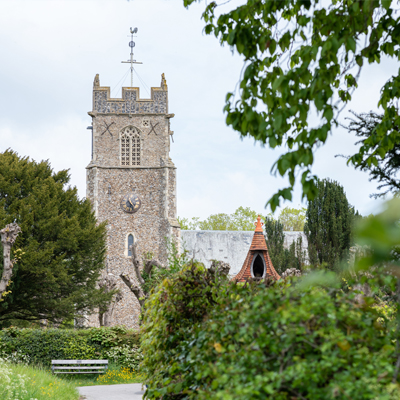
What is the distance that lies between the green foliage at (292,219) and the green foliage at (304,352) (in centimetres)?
4413

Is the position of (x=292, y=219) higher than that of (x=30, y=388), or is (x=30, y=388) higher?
(x=292, y=219)

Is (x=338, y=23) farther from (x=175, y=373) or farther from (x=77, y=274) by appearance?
(x=77, y=274)

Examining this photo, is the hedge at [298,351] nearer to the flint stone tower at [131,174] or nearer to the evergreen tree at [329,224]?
the evergreen tree at [329,224]

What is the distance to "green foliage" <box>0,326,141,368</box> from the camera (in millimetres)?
13523

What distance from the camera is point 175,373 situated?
3.72 metres

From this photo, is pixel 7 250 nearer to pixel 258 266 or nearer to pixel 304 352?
pixel 258 266

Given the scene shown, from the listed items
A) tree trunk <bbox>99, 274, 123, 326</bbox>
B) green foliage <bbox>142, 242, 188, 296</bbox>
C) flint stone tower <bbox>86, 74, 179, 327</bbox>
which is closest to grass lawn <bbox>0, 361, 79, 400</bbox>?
green foliage <bbox>142, 242, 188, 296</bbox>

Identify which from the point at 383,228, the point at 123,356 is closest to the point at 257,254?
the point at 123,356

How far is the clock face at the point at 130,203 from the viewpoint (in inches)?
1214

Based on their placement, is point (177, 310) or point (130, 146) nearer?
point (177, 310)

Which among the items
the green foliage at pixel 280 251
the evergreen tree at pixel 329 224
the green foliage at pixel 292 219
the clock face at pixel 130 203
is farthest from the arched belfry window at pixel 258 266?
the green foliage at pixel 292 219

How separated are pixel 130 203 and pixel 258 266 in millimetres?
14087

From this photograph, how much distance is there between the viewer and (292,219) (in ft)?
156

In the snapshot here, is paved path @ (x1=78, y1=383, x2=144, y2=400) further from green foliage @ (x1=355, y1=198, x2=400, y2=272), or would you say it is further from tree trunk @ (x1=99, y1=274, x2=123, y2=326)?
tree trunk @ (x1=99, y1=274, x2=123, y2=326)
